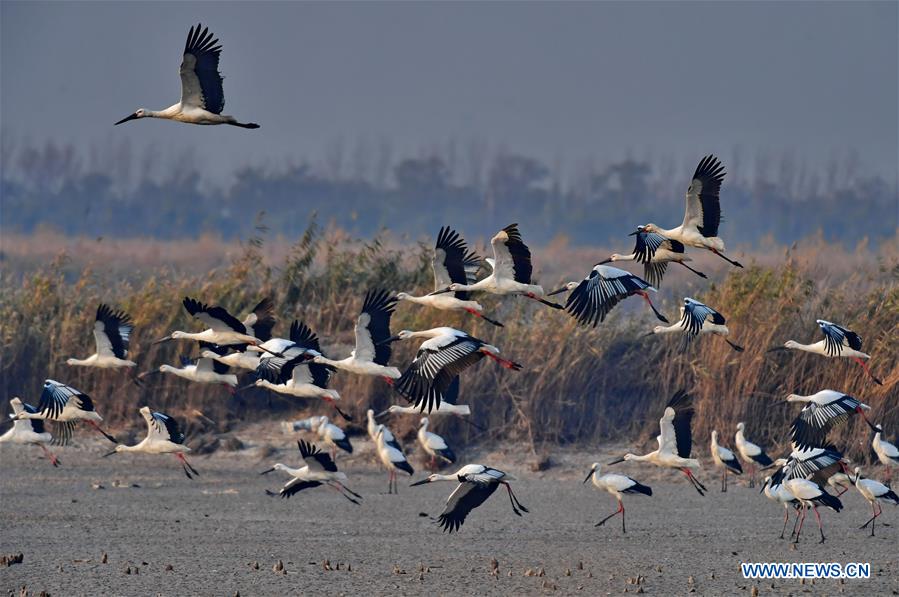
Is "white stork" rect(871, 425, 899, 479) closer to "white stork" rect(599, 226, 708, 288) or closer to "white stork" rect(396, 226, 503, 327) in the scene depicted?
"white stork" rect(599, 226, 708, 288)

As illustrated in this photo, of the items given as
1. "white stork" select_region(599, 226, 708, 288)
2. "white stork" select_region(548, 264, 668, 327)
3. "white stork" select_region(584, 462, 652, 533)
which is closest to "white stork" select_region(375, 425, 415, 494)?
"white stork" select_region(584, 462, 652, 533)

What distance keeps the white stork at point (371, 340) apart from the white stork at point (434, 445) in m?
2.95

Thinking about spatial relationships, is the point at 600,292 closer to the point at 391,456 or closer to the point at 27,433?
the point at 391,456

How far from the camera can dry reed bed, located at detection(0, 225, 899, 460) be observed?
770 inches

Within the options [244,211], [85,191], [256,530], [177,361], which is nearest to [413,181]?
[244,211]

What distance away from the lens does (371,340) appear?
1549 cm

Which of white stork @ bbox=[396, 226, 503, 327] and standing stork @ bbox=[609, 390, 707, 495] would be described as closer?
white stork @ bbox=[396, 226, 503, 327]

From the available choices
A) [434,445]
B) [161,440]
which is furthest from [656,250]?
[161,440]

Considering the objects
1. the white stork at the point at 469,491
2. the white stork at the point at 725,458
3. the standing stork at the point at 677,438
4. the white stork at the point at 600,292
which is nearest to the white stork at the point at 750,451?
the white stork at the point at 725,458

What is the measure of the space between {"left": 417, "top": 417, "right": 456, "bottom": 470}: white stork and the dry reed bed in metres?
1.29

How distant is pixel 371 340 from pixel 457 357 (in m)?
2.45

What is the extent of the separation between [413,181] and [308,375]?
6208 centimetres

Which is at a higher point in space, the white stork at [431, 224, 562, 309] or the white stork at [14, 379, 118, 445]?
the white stork at [431, 224, 562, 309]

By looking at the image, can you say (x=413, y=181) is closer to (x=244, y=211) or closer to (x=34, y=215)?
(x=244, y=211)
